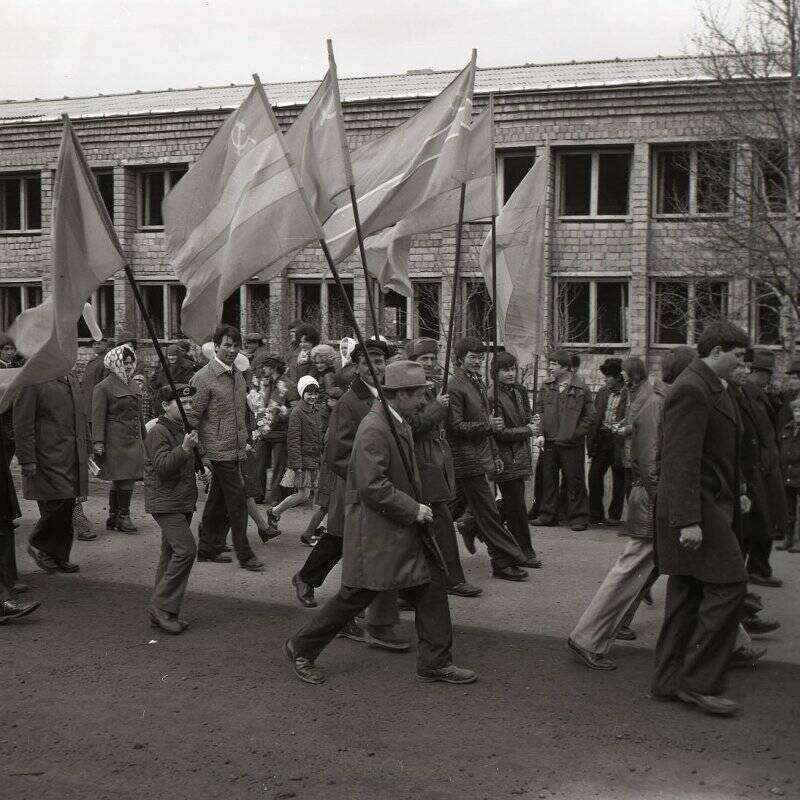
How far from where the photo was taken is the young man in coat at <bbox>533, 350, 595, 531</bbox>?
11.4 metres

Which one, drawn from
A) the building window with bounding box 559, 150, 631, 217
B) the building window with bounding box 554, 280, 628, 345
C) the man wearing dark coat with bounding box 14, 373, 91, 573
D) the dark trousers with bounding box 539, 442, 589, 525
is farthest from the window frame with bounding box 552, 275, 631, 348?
the man wearing dark coat with bounding box 14, 373, 91, 573

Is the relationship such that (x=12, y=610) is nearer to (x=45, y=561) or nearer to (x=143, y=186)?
(x=45, y=561)

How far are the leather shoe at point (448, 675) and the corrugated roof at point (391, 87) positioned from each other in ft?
68.1

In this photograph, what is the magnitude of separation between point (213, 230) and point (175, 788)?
3.59 m

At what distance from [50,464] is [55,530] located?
55 cm

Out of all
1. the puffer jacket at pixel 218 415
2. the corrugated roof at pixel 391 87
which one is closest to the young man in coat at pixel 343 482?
the puffer jacket at pixel 218 415

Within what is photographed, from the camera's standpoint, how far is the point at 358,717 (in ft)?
18.4

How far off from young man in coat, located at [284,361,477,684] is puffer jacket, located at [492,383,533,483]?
2836mm

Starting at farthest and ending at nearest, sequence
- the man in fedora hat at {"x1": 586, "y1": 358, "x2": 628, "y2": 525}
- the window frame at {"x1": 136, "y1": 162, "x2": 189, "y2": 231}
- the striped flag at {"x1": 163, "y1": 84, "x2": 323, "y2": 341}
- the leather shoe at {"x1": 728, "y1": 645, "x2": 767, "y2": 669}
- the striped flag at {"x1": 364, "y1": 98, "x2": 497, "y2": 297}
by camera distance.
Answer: the window frame at {"x1": 136, "y1": 162, "x2": 189, "y2": 231} → the man in fedora hat at {"x1": 586, "y1": 358, "x2": 628, "y2": 525} → the striped flag at {"x1": 364, "y1": 98, "x2": 497, "y2": 297} → the striped flag at {"x1": 163, "y1": 84, "x2": 323, "y2": 341} → the leather shoe at {"x1": 728, "y1": 645, "x2": 767, "y2": 669}

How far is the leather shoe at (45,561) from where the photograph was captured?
908 cm

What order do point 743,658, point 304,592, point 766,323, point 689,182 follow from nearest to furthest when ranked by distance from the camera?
point 743,658 → point 304,592 → point 766,323 → point 689,182

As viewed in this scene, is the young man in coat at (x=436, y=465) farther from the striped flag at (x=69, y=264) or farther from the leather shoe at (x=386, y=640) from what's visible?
the striped flag at (x=69, y=264)

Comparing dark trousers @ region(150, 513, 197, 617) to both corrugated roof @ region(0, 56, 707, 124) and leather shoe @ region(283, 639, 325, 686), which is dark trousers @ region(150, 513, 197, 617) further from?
corrugated roof @ region(0, 56, 707, 124)

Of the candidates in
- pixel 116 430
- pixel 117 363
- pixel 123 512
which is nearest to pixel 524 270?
pixel 117 363
